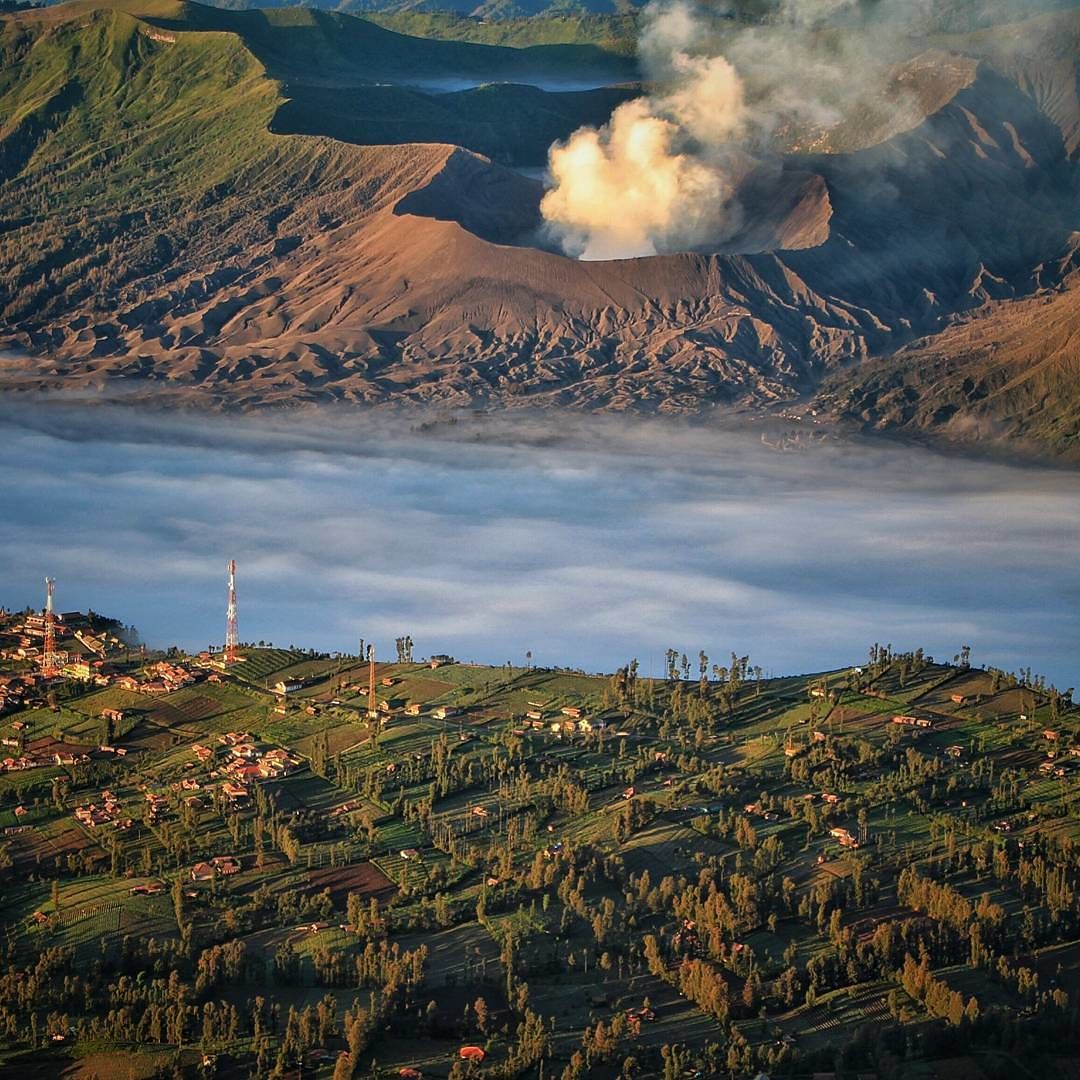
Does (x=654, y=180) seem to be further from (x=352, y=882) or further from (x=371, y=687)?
(x=352, y=882)

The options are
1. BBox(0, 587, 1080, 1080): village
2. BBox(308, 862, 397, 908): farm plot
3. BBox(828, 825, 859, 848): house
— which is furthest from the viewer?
BBox(828, 825, 859, 848): house

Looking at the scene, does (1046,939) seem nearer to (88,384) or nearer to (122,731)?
(122,731)

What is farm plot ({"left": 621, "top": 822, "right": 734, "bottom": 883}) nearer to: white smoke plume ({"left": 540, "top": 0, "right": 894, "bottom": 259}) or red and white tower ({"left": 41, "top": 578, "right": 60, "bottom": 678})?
red and white tower ({"left": 41, "top": 578, "right": 60, "bottom": 678})

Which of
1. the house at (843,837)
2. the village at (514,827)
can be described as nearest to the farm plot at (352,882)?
the village at (514,827)

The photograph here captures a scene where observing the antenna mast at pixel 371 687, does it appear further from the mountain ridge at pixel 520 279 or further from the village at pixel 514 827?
the mountain ridge at pixel 520 279

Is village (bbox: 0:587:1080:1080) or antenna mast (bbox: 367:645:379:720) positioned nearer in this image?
village (bbox: 0:587:1080:1080)

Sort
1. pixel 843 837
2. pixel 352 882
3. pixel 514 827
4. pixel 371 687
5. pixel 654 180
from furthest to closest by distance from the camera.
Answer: pixel 654 180 < pixel 371 687 < pixel 514 827 < pixel 843 837 < pixel 352 882

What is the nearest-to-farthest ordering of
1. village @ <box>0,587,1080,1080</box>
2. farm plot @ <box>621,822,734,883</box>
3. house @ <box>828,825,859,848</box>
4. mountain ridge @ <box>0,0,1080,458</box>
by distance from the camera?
1. village @ <box>0,587,1080,1080</box>
2. farm plot @ <box>621,822,734,883</box>
3. house @ <box>828,825,859,848</box>
4. mountain ridge @ <box>0,0,1080,458</box>

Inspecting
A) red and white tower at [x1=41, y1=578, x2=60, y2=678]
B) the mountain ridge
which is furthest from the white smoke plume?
red and white tower at [x1=41, y1=578, x2=60, y2=678]

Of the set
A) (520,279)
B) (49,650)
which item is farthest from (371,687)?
(520,279)

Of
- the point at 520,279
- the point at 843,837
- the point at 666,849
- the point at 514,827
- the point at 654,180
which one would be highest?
the point at 654,180

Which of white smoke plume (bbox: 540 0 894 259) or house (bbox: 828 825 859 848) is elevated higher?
white smoke plume (bbox: 540 0 894 259)
